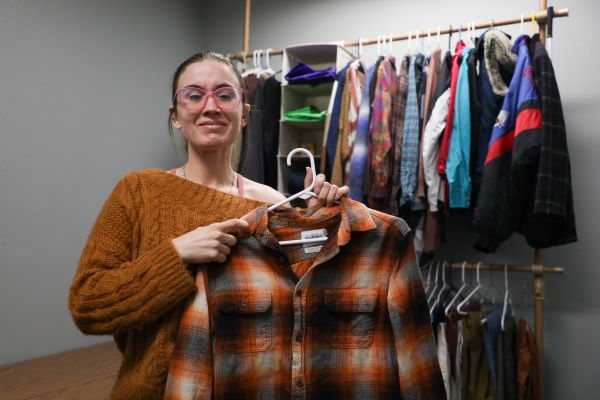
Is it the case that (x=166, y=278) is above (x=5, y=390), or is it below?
above

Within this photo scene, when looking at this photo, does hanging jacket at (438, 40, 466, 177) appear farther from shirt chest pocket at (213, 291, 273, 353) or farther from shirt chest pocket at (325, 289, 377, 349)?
shirt chest pocket at (213, 291, 273, 353)

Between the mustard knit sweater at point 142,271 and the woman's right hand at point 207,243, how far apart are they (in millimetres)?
21

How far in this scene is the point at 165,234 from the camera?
43.8 inches

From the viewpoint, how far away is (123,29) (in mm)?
3020

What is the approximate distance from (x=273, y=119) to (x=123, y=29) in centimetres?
110

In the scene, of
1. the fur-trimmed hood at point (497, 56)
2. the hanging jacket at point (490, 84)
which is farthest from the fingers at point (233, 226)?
the fur-trimmed hood at point (497, 56)

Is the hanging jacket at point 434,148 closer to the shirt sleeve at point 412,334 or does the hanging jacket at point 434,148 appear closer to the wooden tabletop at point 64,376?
the shirt sleeve at point 412,334

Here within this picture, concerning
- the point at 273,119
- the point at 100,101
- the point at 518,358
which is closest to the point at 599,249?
the point at 518,358

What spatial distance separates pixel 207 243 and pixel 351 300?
354mm

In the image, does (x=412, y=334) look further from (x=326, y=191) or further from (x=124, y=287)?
(x=124, y=287)

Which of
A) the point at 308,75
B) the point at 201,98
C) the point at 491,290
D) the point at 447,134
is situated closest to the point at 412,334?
the point at 201,98

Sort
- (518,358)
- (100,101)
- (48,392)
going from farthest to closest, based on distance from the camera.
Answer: (100,101) < (518,358) < (48,392)

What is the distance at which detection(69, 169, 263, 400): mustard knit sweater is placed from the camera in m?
1.00

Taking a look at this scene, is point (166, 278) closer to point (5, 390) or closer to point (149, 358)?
point (149, 358)
